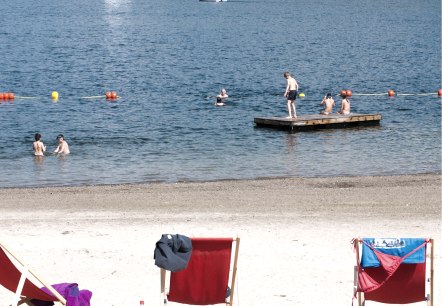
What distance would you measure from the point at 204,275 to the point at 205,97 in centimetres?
3314

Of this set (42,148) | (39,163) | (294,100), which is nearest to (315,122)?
(294,100)

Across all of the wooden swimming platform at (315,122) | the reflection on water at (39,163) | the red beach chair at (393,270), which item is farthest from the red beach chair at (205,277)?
the wooden swimming platform at (315,122)

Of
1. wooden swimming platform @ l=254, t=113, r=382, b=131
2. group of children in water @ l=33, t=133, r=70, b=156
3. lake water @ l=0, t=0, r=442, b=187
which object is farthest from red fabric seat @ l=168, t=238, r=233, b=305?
wooden swimming platform @ l=254, t=113, r=382, b=131

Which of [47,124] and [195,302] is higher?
[47,124]

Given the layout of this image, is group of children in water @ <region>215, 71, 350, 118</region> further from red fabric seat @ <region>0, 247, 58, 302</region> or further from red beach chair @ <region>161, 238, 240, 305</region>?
red fabric seat @ <region>0, 247, 58, 302</region>

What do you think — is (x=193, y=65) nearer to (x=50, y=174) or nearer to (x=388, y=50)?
(x=388, y=50)

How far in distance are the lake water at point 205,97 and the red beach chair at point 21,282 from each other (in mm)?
12889

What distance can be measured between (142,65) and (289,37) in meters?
29.4

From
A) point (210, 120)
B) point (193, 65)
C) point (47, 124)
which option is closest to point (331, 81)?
point (193, 65)

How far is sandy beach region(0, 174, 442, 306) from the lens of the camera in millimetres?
11547

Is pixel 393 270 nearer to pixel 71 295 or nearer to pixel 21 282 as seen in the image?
pixel 71 295

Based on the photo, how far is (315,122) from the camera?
3056 centimetres

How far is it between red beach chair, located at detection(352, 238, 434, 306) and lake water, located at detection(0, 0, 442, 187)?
1332cm

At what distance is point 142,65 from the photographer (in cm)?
5988
